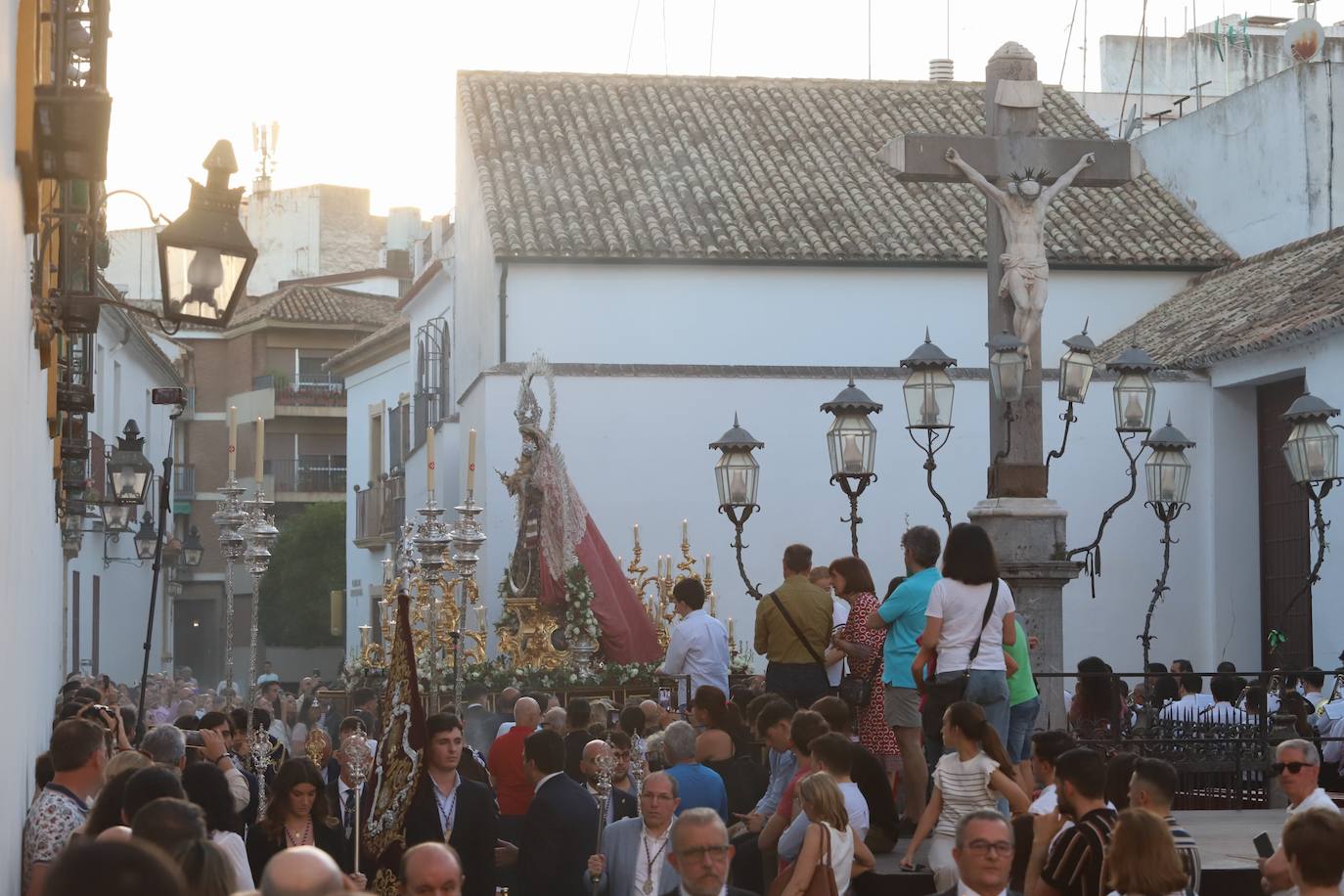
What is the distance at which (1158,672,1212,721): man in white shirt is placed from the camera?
1448 cm

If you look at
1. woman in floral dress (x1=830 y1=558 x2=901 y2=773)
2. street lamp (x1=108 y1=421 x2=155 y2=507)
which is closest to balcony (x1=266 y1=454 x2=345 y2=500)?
street lamp (x1=108 y1=421 x2=155 y2=507)

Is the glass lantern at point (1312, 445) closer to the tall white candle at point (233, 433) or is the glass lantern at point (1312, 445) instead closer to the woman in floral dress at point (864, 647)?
the woman in floral dress at point (864, 647)

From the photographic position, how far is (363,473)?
4084 centimetres

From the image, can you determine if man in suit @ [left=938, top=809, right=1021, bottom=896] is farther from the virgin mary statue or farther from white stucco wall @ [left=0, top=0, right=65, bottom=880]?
the virgin mary statue

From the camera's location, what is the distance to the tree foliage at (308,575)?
49531mm

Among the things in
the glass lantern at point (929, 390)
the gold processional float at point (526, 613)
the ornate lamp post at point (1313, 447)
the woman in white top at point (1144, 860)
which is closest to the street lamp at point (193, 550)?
the gold processional float at point (526, 613)

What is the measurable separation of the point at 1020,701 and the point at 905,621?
710mm

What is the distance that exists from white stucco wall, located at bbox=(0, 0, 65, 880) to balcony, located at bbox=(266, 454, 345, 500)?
43.8 m

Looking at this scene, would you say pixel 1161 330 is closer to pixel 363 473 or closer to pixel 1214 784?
pixel 1214 784

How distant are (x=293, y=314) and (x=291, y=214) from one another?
23.3 ft

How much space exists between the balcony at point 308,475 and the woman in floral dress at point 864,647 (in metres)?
43.9

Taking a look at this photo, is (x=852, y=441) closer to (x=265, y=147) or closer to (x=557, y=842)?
(x=557, y=842)

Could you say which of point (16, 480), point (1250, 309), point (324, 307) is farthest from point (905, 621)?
point (324, 307)

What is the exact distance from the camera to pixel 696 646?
12883 mm
